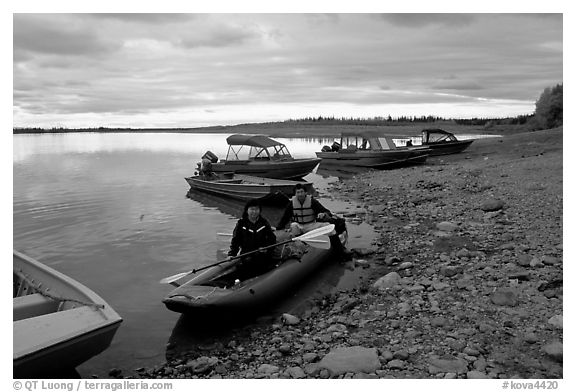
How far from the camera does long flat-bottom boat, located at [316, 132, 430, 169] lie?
29938 mm

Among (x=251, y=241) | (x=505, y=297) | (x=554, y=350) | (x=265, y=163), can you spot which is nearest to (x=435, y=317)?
(x=505, y=297)

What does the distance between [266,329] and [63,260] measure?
806 centimetres

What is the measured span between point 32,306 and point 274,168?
60.8 feet

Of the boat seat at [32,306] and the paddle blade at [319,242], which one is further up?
the paddle blade at [319,242]

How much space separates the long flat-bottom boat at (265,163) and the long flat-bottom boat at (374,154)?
251 inches

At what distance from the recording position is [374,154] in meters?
30.4

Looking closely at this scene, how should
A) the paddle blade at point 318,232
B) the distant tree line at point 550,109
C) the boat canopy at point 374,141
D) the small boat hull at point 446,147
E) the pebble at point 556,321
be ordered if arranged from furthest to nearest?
1. the distant tree line at point 550,109
2. the small boat hull at point 446,147
3. the boat canopy at point 374,141
4. the paddle blade at point 318,232
5. the pebble at point 556,321

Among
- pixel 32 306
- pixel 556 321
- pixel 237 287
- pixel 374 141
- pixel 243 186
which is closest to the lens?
pixel 556 321

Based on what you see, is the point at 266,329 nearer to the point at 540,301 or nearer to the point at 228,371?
the point at 228,371

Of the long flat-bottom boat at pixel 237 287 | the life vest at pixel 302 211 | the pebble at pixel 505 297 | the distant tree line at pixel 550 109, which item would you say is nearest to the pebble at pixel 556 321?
the pebble at pixel 505 297

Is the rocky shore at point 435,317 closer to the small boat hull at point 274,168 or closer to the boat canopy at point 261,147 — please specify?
the small boat hull at point 274,168

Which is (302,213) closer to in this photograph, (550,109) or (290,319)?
(290,319)

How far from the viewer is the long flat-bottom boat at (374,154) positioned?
29938 millimetres

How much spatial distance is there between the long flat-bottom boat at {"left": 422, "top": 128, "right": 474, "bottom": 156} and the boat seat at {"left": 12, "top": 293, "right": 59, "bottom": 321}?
29976 millimetres
